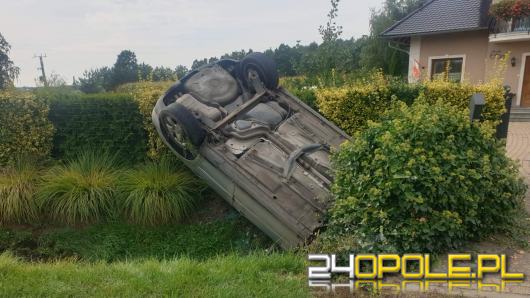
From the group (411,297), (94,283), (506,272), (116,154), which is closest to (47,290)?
(94,283)

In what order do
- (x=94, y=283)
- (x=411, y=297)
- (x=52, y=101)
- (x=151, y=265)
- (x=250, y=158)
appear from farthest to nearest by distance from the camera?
1. (x=52, y=101)
2. (x=250, y=158)
3. (x=151, y=265)
4. (x=94, y=283)
5. (x=411, y=297)

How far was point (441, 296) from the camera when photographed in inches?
99.7

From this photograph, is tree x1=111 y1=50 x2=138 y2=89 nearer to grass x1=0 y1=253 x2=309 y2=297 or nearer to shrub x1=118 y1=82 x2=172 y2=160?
shrub x1=118 y1=82 x2=172 y2=160

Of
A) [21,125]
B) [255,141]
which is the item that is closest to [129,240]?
[255,141]

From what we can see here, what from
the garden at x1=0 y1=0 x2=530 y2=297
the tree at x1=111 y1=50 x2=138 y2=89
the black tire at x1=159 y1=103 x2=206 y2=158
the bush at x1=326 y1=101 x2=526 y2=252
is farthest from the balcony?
the tree at x1=111 y1=50 x2=138 y2=89

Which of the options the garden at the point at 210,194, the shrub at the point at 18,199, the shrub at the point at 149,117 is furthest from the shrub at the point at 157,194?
the shrub at the point at 18,199

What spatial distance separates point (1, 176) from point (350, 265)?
6.06 m

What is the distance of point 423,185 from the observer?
311cm

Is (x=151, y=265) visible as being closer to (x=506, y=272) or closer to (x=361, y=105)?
(x=506, y=272)

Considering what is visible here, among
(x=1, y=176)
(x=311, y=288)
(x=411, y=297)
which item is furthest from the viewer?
(x=1, y=176)

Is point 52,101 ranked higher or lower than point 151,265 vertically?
higher

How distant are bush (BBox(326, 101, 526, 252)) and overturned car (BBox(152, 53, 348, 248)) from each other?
1.98 ft

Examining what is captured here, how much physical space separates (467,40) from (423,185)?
17015 mm

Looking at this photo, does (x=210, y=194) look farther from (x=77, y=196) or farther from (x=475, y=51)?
(x=475, y=51)
